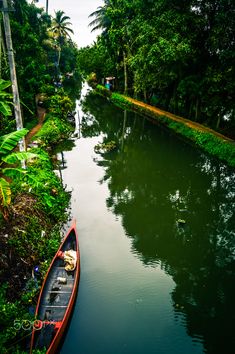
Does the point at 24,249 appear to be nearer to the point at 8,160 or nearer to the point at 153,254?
the point at 8,160

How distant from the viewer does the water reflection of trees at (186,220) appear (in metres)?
9.12

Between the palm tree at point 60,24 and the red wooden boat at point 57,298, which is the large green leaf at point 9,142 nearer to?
the red wooden boat at point 57,298

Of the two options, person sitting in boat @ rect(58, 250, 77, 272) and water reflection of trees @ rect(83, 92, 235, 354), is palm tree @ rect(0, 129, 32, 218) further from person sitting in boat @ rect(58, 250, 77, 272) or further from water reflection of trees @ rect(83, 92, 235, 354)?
water reflection of trees @ rect(83, 92, 235, 354)

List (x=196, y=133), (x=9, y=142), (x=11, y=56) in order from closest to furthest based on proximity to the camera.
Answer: (x=9, y=142) < (x=11, y=56) < (x=196, y=133)

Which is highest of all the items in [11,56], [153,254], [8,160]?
[11,56]

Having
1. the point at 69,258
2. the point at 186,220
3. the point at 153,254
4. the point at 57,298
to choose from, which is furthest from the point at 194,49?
the point at 57,298

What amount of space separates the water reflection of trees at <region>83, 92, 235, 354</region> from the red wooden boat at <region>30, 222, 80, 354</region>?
2.97 meters

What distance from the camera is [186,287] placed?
10.0 metres

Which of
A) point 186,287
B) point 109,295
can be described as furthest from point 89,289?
point 186,287

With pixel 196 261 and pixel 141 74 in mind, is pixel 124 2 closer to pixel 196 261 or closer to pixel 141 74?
pixel 141 74

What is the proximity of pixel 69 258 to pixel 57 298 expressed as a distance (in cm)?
156

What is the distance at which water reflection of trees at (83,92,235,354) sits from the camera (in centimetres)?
912

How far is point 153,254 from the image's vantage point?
1166cm

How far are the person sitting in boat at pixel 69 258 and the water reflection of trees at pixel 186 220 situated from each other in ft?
9.32
